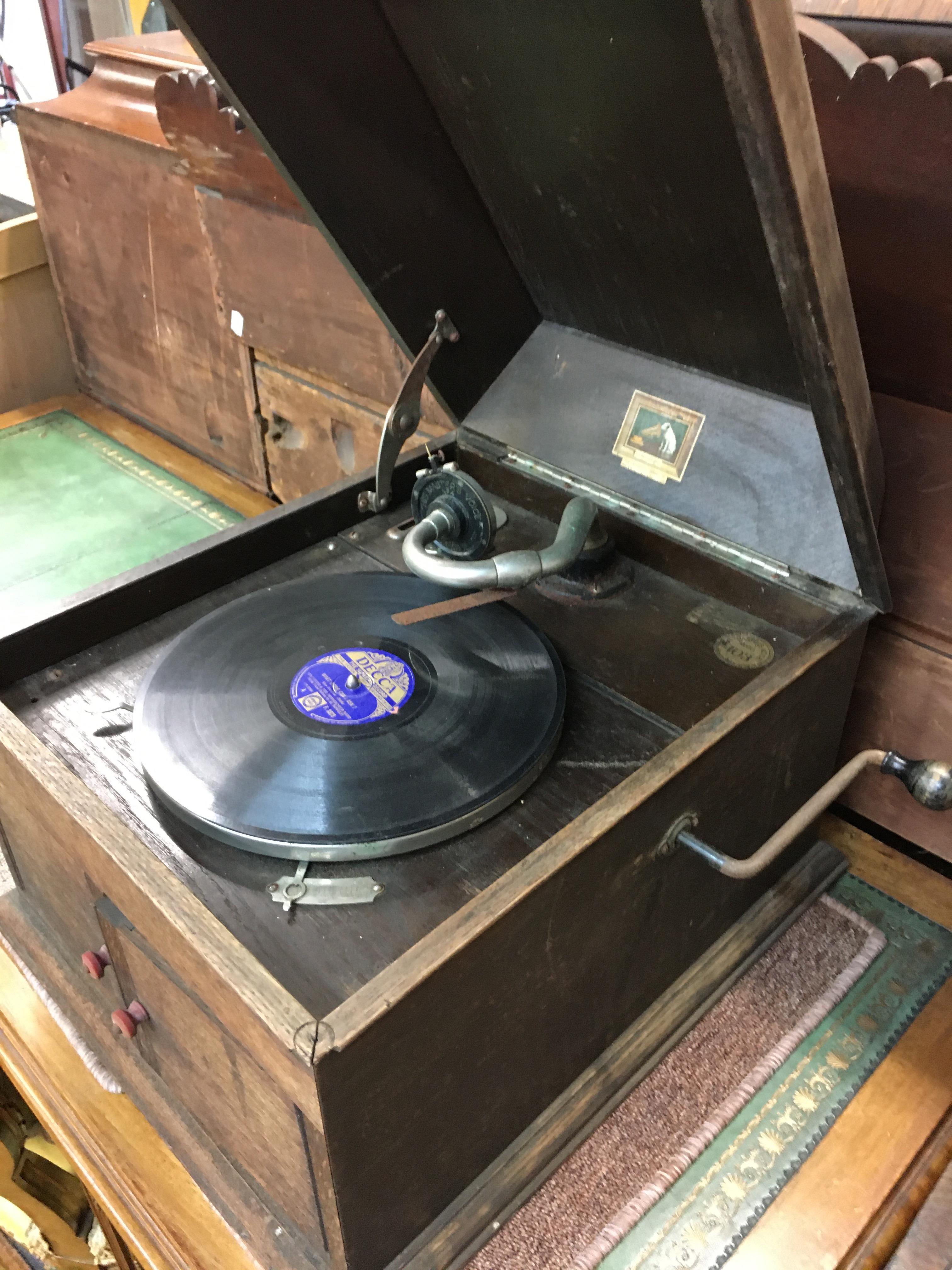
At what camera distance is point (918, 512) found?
1.05 m

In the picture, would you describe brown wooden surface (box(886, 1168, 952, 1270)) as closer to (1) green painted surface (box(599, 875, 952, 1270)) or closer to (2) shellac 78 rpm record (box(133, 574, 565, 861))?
(1) green painted surface (box(599, 875, 952, 1270))

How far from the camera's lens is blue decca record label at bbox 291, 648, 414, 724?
37.7 inches

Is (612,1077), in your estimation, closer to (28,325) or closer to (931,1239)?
(931,1239)

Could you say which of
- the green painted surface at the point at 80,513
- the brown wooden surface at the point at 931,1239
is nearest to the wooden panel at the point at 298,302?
the green painted surface at the point at 80,513

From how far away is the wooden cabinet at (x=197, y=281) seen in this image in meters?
1.64

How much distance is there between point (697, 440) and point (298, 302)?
0.89 m

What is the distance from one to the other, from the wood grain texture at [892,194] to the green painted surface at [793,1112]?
0.63m

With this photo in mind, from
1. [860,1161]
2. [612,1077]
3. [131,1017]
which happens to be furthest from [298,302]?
[860,1161]

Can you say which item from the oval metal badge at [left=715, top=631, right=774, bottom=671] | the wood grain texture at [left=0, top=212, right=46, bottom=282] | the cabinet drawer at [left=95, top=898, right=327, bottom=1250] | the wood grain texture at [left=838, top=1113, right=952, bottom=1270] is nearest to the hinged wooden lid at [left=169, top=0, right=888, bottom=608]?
the oval metal badge at [left=715, top=631, right=774, bottom=671]

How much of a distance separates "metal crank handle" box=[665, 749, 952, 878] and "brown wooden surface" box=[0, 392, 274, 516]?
1.40 m

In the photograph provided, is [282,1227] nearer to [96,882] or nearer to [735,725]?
[96,882]

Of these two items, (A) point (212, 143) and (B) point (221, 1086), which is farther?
(A) point (212, 143)

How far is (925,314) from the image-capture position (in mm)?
975

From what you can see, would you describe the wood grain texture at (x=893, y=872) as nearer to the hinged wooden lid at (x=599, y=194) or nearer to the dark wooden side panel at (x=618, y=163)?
the hinged wooden lid at (x=599, y=194)
